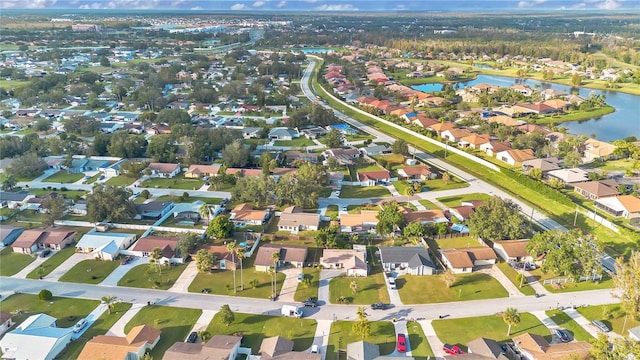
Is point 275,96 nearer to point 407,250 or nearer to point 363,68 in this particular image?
point 363,68

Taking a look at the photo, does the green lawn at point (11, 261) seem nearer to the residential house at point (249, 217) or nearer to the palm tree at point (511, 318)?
the residential house at point (249, 217)

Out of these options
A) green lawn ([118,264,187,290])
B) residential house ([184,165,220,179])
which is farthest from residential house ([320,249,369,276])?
residential house ([184,165,220,179])

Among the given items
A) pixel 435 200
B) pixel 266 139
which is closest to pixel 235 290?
pixel 435 200

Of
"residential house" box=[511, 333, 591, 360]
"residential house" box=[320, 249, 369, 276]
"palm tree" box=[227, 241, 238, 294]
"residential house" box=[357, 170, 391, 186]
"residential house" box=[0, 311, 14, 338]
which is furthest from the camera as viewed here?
"residential house" box=[357, 170, 391, 186]

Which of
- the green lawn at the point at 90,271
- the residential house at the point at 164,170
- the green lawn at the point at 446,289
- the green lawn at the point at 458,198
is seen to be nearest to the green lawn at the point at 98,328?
the green lawn at the point at 90,271

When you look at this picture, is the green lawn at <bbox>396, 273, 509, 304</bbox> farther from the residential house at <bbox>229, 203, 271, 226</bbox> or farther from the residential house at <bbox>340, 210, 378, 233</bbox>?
the residential house at <bbox>229, 203, 271, 226</bbox>

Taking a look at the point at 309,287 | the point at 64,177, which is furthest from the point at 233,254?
the point at 64,177

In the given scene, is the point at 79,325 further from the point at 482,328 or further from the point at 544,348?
the point at 544,348
